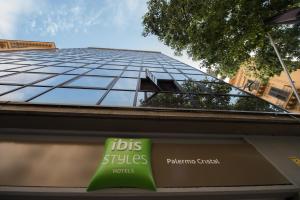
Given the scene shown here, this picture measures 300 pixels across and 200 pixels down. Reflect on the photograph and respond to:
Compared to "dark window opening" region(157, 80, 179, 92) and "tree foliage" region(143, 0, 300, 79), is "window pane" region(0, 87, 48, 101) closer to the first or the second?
"dark window opening" region(157, 80, 179, 92)

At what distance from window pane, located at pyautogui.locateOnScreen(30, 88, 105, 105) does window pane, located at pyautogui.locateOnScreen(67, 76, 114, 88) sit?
664 mm

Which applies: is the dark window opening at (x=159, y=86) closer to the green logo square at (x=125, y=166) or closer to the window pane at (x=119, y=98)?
the window pane at (x=119, y=98)

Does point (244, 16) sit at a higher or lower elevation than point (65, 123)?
higher

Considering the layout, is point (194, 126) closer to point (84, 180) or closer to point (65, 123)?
point (84, 180)

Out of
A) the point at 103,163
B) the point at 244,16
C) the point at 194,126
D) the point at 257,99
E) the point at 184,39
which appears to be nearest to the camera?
the point at 103,163

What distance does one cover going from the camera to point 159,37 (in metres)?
16.8

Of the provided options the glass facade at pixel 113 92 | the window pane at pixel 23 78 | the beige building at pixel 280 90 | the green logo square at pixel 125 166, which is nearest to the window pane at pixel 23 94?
the glass facade at pixel 113 92

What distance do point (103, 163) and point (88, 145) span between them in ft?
2.78

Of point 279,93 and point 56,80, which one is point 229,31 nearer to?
point 56,80

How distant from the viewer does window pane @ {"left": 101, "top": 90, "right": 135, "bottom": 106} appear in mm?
6000

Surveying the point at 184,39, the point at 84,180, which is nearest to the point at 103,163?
the point at 84,180

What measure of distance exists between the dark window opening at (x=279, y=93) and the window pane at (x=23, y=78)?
2297 cm

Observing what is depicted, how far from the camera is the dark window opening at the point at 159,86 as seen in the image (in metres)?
8.09

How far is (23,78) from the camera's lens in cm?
819
